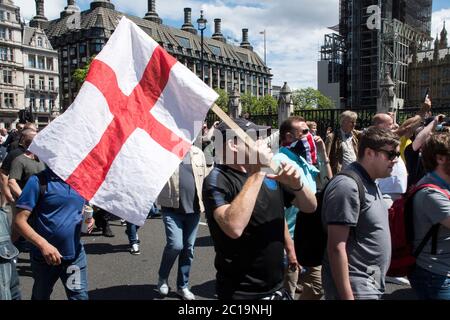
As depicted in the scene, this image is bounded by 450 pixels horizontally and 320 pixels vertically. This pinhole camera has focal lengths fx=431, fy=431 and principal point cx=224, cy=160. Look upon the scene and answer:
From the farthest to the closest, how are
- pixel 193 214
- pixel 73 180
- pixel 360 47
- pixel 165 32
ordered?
pixel 165 32 < pixel 360 47 < pixel 193 214 < pixel 73 180

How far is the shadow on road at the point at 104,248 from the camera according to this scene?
681 centimetres

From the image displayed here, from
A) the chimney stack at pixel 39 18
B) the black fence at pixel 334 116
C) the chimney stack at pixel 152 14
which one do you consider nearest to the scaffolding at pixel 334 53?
the chimney stack at pixel 152 14

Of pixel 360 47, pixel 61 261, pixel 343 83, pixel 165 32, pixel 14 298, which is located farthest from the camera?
pixel 165 32

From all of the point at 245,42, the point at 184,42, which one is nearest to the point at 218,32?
the point at 245,42

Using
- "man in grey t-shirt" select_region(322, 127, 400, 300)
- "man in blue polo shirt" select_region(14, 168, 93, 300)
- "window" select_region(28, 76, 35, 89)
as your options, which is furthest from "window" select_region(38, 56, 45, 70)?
"man in grey t-shirt" select_region(322, 127, 400, 300)

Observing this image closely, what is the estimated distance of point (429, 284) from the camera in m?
2.78

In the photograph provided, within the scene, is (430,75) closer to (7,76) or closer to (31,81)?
(31,81)

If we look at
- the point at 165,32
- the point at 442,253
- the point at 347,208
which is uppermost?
the point at 165,32

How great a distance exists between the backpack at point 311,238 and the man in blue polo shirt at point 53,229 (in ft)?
5.75

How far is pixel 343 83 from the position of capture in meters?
67.7

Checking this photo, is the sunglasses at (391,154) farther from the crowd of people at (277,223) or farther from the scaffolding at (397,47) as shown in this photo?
the scaffolding at (397,47)

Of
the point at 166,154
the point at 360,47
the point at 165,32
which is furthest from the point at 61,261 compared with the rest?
the point at 165,32
